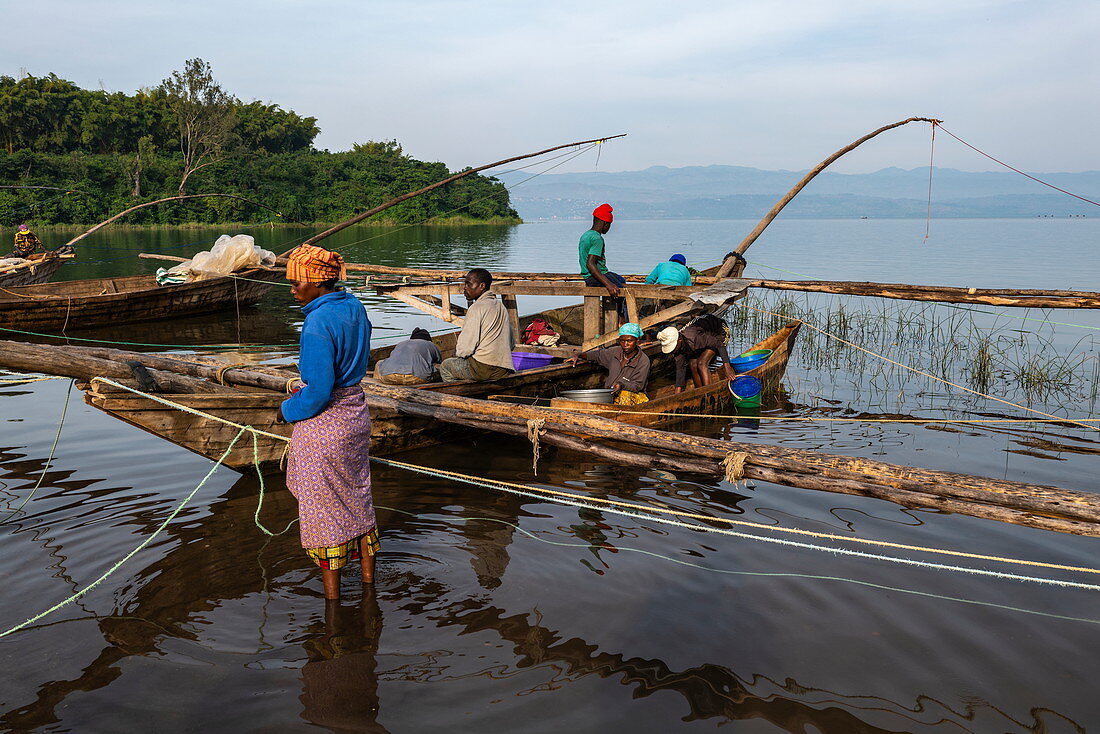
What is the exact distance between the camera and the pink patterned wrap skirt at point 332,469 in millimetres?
3582

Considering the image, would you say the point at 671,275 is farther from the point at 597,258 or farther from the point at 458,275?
the point at 458,275

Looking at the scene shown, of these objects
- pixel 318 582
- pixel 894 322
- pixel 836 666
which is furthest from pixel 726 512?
pixel 894 322

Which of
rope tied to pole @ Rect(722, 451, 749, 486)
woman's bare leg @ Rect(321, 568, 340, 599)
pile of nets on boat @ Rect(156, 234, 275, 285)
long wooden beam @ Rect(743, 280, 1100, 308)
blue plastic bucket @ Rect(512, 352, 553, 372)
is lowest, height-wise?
woman's bare leg @ Rect(321, 568, 340, 599)

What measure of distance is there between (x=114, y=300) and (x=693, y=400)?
1172 centimetres

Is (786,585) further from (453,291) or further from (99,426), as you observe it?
(99,426)

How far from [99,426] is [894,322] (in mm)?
14016

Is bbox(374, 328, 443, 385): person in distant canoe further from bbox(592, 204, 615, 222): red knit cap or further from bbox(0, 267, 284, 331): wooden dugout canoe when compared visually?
bbox(0, 267, 284, 331): wooden dugout canoe

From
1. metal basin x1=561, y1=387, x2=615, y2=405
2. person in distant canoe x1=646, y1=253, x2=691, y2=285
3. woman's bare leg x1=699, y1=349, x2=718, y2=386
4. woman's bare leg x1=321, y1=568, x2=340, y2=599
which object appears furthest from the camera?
person in distant canoe x1=646, y1=253, x2=691, y2=285

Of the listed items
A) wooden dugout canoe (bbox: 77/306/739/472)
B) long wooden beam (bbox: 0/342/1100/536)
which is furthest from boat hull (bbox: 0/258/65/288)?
wooden dugout canoe (bbox: 77/306/739/472)

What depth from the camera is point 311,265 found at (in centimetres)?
350

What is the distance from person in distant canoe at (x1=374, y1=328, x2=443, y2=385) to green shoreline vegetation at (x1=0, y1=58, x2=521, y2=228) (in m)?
29.8

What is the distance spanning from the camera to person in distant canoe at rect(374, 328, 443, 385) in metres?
6.94

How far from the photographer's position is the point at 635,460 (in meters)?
4.71

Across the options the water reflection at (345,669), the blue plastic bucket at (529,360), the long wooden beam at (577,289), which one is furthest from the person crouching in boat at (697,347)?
the water reflection at (345,669)
